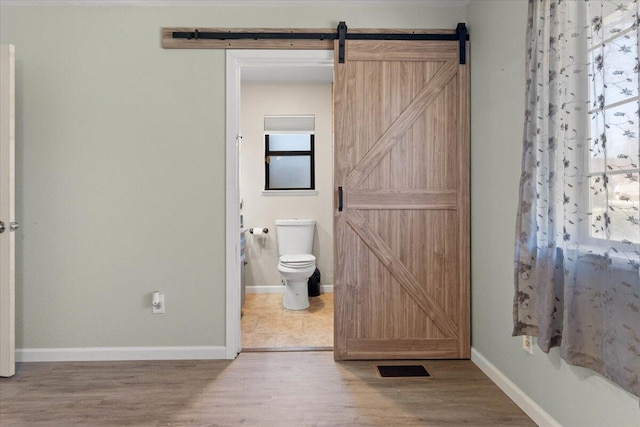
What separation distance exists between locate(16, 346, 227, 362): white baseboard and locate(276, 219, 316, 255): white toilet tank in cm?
159

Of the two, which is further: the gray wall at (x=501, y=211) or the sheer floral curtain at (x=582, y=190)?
the gray wall at (x=501, y=211)

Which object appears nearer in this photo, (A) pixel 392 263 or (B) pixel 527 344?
(B) pixel 527 344

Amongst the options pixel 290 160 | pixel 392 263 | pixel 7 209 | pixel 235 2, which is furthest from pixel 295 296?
pixel 235 2

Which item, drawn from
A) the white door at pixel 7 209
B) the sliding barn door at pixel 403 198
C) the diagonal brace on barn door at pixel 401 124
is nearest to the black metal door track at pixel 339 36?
the sliding barn door at pixel 403 198

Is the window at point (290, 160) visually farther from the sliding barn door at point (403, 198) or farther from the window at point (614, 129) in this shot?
the window at point (614, 129)

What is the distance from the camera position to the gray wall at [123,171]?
2.36 m

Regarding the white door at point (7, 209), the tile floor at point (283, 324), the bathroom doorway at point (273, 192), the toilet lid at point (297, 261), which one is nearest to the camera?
the white door at point (7, 209)

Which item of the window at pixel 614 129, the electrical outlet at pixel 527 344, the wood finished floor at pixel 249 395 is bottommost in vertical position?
the wood finished floor at pixel 249 395

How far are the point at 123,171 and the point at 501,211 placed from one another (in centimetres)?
236

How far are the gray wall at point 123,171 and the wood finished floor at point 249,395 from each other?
0.25 m

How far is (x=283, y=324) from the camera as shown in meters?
3.06

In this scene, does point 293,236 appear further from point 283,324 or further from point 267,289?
point 283,324

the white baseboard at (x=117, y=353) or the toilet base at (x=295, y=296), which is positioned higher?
the toilet base at (x=295, y=296)

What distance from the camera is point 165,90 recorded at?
7.83ft
